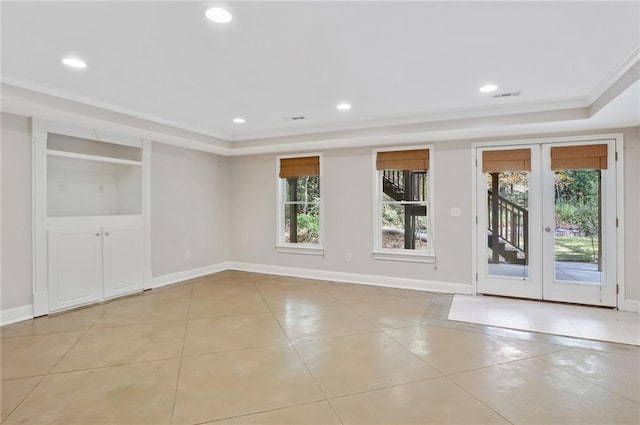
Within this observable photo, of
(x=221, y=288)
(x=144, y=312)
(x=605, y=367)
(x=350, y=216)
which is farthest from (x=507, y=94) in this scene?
(x=144, y=312)

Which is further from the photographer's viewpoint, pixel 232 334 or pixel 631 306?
pixel 631 306

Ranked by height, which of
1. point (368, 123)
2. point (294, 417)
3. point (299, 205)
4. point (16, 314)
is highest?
point (368, 123)

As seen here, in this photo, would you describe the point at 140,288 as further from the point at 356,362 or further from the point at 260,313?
the point at 356,362

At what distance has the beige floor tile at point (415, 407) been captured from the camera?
6.54 feet

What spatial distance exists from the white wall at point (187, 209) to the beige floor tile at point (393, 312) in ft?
10.2

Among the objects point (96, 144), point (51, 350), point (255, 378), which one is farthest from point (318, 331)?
point (96, 144)

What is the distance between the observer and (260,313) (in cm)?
397

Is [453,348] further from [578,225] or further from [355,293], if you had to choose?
[578,225]

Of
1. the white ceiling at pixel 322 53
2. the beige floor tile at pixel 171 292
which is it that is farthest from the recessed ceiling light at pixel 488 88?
the beige floor tile at pixel 171 292

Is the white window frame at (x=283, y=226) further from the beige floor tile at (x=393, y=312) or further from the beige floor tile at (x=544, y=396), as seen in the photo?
the beige floor tile at (x=544, y=396)

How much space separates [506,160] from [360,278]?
2697mm

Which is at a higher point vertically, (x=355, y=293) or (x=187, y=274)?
(x=187, y=274)

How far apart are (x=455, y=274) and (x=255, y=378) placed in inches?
A: 135

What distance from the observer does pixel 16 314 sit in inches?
145
